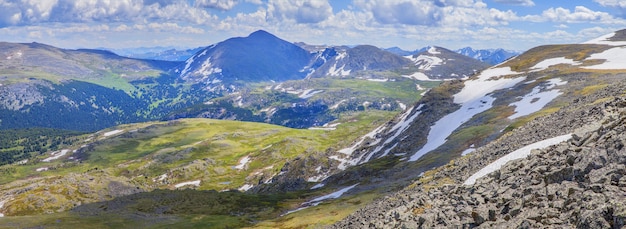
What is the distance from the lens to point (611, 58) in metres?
149

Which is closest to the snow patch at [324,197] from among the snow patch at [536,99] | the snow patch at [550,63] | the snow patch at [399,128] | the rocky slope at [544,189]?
the snow patch at [399,128]

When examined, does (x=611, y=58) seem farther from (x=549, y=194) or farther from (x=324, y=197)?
(x=549, y=194)

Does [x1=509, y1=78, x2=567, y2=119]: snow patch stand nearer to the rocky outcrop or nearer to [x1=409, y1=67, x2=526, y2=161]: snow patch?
[x1=409, y1=67, x2=526, y2=161]: snow patch

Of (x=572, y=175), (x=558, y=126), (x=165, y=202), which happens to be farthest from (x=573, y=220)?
(x=165, y=202)

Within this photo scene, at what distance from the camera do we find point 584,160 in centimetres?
2559

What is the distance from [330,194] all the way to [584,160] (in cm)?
8764

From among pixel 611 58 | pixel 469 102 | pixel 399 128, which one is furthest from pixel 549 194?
pixel 611 58

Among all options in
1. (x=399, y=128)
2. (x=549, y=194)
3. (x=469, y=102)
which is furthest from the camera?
(x=399, y=128)

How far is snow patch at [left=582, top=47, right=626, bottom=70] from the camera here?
A: 436 feet

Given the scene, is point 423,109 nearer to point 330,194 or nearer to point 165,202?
point 330,194

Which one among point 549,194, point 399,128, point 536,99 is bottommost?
point 399,128

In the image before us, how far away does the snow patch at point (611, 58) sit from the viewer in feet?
436

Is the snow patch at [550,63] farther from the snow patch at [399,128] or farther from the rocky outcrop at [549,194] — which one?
the rocky outcrop at [549,194]

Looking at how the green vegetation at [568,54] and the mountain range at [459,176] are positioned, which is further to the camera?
the green vegetation at [568,54]
